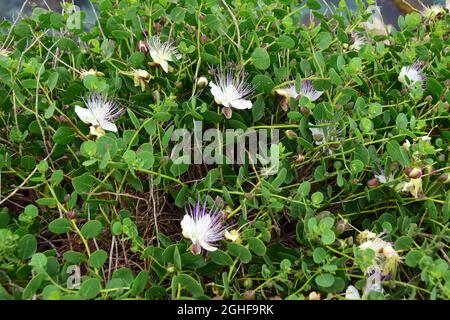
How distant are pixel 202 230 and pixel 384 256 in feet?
0.98

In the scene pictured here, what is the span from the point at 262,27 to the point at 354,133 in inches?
16.8

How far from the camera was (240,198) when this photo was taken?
109 cm

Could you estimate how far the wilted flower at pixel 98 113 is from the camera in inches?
43.6

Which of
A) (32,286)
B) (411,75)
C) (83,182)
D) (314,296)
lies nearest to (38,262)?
(32,286)

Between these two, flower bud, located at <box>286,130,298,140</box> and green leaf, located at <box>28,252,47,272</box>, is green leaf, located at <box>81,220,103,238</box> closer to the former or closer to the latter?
green leaf, located at <box>28,252,47,272</box>

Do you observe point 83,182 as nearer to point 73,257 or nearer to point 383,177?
point 73,257

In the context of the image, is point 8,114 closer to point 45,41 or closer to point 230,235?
point 45,41

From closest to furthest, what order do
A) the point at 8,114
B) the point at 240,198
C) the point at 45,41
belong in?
the point at 240,198, the point at 8,114, the point at 45,41

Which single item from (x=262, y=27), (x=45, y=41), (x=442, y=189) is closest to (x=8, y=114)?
(x=45, y=41)

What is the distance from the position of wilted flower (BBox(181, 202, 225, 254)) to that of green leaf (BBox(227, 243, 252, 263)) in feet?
0.09

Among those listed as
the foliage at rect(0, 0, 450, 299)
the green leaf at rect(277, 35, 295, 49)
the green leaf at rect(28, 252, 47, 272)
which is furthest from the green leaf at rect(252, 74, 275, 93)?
the green leaf at rect(28, 252, 47, 272)

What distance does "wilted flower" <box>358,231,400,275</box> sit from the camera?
1007 millimetres

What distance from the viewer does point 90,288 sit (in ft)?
2.88

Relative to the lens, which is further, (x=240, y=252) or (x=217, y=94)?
(x=217, y=94)
